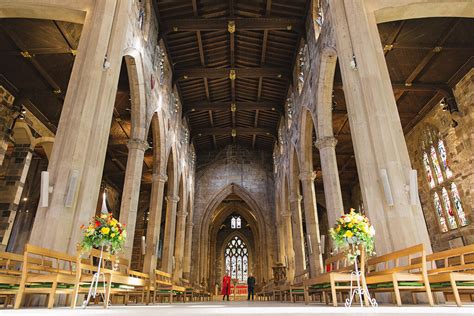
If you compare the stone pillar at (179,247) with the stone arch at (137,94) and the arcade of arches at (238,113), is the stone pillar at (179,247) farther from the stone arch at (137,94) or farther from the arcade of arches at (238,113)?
the stone arch at (137,94)

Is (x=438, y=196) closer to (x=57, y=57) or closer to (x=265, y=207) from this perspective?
(x=265, y=207)

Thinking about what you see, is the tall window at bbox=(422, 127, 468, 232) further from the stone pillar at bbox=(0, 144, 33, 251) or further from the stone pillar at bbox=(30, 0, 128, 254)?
the stone pillar at bbox=(0, 144, 33, 251)

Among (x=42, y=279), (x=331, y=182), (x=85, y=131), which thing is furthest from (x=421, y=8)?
(x=42, y=279)

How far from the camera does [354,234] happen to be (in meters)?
4.85

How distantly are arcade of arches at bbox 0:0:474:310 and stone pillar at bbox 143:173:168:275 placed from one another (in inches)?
2.2

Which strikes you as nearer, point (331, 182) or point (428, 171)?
point (331, 182)

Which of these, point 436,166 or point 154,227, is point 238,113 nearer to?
point 154,227

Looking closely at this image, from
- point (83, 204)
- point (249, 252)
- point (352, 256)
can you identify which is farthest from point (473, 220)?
point (249, 252)

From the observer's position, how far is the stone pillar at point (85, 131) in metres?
6.10

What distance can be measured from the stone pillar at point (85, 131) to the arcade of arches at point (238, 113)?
0.03m

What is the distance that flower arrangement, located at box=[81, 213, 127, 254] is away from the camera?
523cm

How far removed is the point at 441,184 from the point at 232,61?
10869 millimetres

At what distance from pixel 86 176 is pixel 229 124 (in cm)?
1470

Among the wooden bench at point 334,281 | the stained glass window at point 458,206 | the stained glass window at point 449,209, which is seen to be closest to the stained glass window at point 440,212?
the stained glass window at point 449,209
